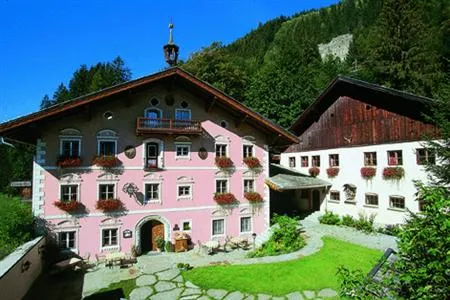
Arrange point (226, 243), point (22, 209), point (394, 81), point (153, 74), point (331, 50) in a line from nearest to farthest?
point (22, 209) → point (153, 74) → point (226, 243) → point (394, 81) → point (331, 50)

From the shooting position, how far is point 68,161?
16172 mm

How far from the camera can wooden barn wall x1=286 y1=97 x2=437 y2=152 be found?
760 inches

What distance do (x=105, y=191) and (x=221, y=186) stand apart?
7.26 m

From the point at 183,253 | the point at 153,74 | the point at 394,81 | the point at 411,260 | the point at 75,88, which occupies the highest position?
the point at 75,88

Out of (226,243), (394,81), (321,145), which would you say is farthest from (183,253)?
(394,81)

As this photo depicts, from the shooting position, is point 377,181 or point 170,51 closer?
point 170,51

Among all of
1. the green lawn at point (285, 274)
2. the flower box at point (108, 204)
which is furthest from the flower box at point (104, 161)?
the green lawn at point (285, 274)

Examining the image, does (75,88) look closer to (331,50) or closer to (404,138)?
Result: (404,138)

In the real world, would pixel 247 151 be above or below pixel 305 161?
above

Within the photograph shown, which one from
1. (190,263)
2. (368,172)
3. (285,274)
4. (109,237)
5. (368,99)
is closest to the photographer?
(285,274)

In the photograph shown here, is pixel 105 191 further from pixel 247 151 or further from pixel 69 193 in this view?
pixel 247 151

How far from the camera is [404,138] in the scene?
19.4 m

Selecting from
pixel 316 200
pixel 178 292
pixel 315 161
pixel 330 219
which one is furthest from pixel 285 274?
pixel 315 161

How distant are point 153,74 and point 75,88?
48.4m
